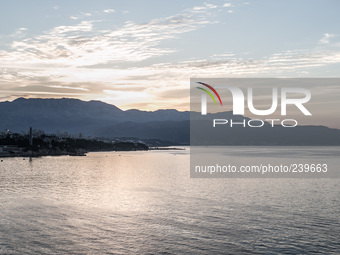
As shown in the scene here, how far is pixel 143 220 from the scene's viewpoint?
141 ft

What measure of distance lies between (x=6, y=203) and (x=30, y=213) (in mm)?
9873

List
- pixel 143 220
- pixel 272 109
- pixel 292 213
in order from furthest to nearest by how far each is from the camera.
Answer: pixel 272 109 → pixel 292 213 → pixel 143 220

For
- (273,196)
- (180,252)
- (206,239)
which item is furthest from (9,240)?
(273,196)

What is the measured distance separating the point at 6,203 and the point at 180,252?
34228mm

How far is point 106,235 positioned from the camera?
36281 millimetres

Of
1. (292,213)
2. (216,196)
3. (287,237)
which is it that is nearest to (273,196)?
(216,196)

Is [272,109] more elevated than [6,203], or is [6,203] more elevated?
[272,109]

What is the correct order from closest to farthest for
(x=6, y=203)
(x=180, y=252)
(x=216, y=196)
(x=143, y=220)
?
1. (x=180, y=252)
2. (x=143, y=220)
3. (x=6, y=203)
4. (x=216, y=196)

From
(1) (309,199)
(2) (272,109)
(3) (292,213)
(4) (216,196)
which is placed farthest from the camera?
(2) (272,109)

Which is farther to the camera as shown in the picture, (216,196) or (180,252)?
(216,196)

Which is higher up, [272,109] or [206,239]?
[272,109]

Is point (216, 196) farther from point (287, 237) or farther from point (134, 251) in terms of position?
point (134, 251)

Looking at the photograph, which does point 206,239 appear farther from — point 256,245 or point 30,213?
point 30,213

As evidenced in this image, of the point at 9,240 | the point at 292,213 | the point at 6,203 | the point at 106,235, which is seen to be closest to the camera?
the point at 9,240
